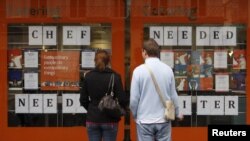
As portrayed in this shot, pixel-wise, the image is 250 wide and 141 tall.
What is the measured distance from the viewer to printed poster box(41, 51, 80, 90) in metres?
8.97

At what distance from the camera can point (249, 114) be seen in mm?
9000

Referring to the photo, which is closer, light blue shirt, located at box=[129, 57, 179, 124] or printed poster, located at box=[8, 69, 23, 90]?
light blue shirt, located at box=[129, 57, 179, 124]

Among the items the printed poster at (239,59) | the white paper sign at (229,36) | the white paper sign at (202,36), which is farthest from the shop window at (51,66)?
the printed poster at (239,59)

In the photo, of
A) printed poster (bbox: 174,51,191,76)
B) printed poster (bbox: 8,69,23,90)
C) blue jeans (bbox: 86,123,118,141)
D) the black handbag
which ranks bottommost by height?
blue jeans (bbox: 86,123,118,141)

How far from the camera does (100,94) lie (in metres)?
6.75

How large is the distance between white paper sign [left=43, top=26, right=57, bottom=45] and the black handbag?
2529mm

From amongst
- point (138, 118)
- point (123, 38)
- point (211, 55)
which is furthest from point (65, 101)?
point (138, 118)

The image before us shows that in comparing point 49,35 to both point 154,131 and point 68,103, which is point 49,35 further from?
point 154,131

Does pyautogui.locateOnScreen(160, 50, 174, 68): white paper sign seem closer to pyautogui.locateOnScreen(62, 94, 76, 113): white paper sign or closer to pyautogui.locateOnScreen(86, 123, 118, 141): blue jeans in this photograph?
pyautogui.locateOnScreen(62, 94, 76, 113): white paper sign

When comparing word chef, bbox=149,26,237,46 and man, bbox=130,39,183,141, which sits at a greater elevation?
word chef, bbox=149,26,237,46

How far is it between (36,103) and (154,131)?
3.52 meters

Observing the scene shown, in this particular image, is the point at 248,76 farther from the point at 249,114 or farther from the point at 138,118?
the point at 138,118

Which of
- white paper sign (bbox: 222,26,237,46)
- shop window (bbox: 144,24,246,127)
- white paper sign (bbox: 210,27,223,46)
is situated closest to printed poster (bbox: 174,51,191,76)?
shop window (bbox: 144,24,246,127)

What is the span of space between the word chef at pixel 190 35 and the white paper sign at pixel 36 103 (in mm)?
2144
